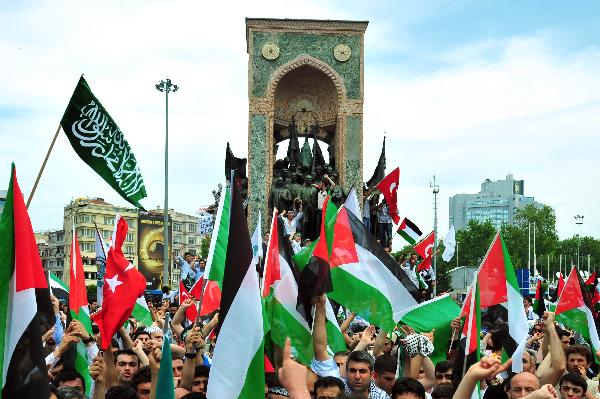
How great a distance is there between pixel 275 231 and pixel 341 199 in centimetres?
1940

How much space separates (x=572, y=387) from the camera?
6430 millimetres

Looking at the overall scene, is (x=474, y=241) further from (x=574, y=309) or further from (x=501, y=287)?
(x=501, y=287)

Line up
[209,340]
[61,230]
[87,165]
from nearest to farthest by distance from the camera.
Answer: [87,165], [209,340], [61,230]

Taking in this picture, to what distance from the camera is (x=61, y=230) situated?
406 ft

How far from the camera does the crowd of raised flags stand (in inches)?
192

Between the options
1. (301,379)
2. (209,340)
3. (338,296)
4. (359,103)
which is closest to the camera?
(301,379)

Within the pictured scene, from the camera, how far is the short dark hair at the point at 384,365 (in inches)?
275

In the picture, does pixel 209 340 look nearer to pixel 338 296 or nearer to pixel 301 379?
pixel 338 296

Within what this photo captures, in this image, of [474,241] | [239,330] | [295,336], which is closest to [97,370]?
[239,330]

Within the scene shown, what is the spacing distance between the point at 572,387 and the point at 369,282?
7.29 feet

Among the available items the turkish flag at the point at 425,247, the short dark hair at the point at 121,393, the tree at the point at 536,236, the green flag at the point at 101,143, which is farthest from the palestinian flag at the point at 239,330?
the tree at the point at 536,236

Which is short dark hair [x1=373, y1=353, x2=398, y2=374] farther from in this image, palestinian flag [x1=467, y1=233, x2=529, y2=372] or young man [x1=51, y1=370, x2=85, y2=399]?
young man [x1=51, y1=370, x2=85, y2=399]

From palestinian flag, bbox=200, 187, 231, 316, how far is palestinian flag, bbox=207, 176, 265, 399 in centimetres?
154

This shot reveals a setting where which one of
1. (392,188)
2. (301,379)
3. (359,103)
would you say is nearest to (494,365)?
(301,379)
